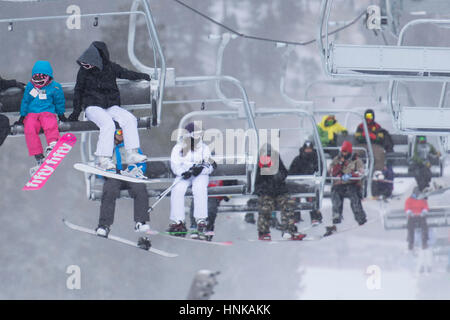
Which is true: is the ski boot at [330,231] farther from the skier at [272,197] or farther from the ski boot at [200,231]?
the ski boot at [200,231]

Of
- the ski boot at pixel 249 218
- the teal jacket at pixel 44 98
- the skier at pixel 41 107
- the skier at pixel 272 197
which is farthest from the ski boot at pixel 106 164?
the ski boot at pixel 249 218

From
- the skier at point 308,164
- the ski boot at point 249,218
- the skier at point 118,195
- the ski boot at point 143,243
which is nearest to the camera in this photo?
the skier at point 118,195

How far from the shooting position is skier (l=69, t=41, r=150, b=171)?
22.4ft

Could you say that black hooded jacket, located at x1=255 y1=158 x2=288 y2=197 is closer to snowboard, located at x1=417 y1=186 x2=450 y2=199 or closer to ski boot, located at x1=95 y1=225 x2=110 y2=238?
ski boot, located at x1=95 y1=225 x2=110 y2=238

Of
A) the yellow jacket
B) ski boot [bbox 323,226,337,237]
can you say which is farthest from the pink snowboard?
the yellow jacket

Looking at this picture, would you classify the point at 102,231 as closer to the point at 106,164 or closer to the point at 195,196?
the point at 106,164

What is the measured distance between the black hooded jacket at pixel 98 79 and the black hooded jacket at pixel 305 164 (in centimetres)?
226

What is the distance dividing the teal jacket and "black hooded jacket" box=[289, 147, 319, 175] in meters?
2.47

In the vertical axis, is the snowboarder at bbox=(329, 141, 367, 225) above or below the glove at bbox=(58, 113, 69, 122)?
below

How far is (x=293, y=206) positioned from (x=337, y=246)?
846 cm

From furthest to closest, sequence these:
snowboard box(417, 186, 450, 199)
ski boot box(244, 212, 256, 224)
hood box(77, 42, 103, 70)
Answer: snowboard box(417, 186, 450, 199) < ski boot box(244, 212, 256, 224) < hood box(77, 42, 103, 70)

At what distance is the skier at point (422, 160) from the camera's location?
9.48 meters

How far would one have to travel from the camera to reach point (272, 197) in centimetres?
810
